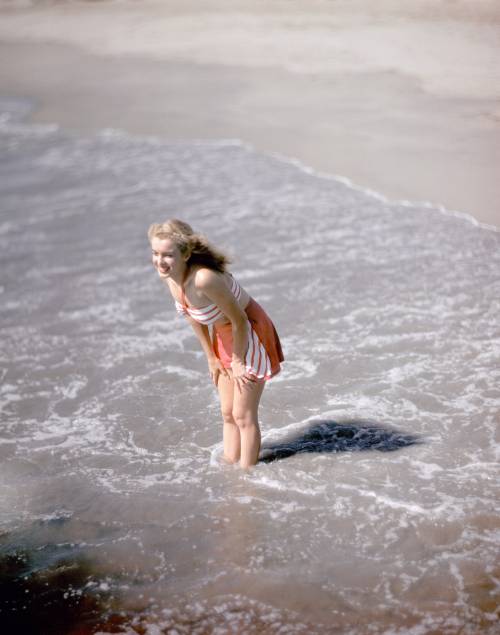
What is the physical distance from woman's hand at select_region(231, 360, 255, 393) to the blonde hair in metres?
0.56

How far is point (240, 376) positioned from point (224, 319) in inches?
13.8

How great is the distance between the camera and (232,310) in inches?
163

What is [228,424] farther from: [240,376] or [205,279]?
[205,279]

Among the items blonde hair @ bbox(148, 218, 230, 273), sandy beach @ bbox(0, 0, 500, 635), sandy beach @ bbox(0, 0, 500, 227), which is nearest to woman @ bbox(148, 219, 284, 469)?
blonde hair @ bbox(148, 218, 230, 273)

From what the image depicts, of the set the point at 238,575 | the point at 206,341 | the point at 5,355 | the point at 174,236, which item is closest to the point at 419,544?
the point at 238,575

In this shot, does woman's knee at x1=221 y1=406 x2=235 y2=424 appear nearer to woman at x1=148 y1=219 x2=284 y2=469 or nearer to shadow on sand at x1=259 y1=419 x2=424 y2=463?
woman at x1=148 y1=219 x2=284 y2=469

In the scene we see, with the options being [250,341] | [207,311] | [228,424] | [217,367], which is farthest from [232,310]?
[228,424]

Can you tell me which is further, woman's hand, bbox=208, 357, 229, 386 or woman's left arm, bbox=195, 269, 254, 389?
woman's hand, bbox=208, 357, 229, 386

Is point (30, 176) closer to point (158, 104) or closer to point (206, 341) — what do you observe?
point (158, 104)

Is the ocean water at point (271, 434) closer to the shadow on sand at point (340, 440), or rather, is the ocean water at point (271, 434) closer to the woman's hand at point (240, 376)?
the shadow on sand at point (340, 440)

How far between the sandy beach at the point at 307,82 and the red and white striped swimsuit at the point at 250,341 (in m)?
5.07

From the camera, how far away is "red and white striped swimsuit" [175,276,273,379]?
13.9 feet

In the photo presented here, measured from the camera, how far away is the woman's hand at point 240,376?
4336 mm

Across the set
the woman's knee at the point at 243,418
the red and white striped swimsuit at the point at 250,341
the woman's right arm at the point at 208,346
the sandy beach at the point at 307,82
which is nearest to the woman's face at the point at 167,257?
the red and white striped swimsuit at the point at 250,341
